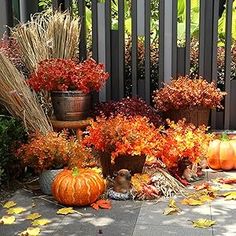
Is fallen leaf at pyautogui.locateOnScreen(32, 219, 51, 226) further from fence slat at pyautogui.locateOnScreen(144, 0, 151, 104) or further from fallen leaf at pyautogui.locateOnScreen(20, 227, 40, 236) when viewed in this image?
fence slat at pyautogui.locateOnScreen(144, 0, 151, 104)

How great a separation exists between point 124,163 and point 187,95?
1.43 m

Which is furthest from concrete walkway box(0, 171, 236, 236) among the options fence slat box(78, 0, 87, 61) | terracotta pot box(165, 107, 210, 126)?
fence slat box(78, 0, 87, 61)

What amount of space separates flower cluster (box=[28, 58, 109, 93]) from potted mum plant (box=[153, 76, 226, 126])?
0.95 m

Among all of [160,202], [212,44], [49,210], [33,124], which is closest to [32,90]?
[33,124]

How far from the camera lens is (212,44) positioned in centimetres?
630

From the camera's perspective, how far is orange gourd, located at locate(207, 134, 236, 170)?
16.9 feet

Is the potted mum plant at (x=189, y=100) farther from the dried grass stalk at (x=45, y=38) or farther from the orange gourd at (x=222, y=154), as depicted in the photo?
the dried grass stalk at (x=45, y=38)

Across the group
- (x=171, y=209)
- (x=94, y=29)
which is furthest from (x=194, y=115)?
(x=171, y=209)

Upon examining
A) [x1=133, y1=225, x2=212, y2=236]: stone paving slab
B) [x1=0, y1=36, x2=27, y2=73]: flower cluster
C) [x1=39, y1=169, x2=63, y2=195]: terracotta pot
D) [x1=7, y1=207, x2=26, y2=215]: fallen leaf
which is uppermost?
[x1=0, y1=36, x2=27, y2=73]: flower cluster

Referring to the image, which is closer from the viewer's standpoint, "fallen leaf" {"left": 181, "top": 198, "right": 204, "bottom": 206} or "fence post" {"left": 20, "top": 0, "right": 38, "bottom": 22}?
"fallen leaf" {"left": 181, "top": 198, "right": 204, "bottom": 206}

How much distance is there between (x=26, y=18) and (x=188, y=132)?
3.14 meters

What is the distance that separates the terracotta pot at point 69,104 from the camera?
16.9 feet

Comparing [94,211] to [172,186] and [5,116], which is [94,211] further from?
[5,116]

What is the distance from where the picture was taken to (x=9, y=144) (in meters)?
4.72
